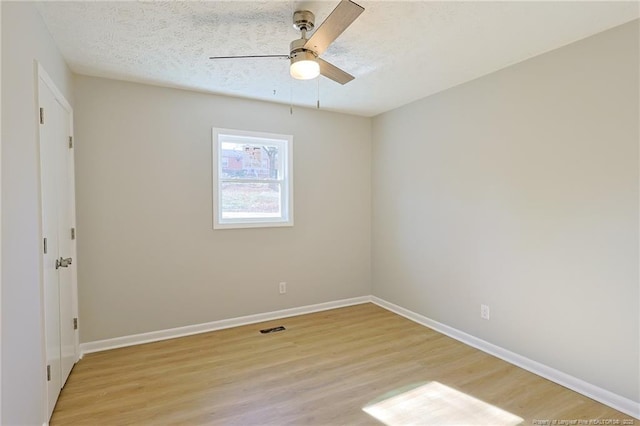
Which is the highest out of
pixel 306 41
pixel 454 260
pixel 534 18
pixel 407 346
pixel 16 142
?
pixel 534 18

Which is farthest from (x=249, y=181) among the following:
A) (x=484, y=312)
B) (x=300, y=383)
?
(x=484, y=312)

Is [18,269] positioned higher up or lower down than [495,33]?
lower down

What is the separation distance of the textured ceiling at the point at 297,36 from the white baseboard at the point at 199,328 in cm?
249

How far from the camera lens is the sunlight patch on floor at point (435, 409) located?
2129 mm

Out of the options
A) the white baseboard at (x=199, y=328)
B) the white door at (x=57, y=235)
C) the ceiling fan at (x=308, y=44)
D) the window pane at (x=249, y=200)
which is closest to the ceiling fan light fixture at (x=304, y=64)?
the ceiling fan at (x=308, y=44)

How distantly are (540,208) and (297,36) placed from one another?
2292 millimetres

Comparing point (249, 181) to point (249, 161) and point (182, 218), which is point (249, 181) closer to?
point (249, 161)

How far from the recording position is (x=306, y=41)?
202cm

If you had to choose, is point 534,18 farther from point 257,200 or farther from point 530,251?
point 257,200

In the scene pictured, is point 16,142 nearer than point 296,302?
Yes

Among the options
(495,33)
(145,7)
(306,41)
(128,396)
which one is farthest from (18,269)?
(495,33)

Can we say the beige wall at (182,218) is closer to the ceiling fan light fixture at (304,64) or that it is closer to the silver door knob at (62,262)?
the silver door knob at (62,262)

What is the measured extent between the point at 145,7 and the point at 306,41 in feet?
3.21

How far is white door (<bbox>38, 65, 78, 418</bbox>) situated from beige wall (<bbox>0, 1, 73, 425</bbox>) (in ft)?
0.58
